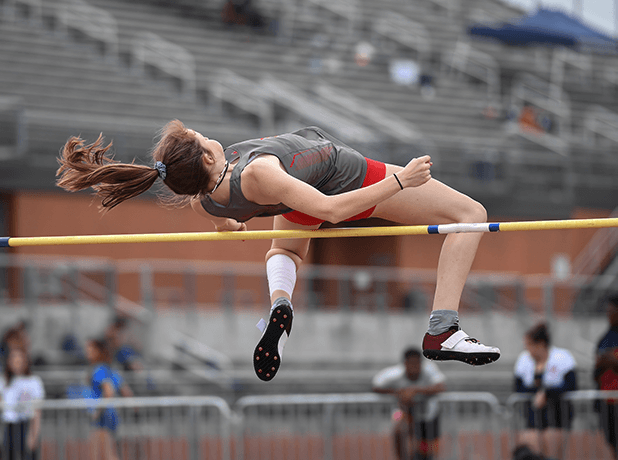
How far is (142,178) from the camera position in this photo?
4551 mm

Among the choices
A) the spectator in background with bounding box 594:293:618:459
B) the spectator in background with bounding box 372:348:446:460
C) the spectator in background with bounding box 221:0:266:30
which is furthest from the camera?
the spectator in background with bounding box 221:0:266:30

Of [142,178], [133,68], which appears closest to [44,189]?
[133,68]

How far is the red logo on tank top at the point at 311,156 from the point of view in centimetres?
448

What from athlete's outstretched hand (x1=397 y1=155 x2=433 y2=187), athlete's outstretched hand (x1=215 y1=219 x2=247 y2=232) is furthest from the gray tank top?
athlete's outstretched hand (x1=397 y1=155 x2=433 y2=187)

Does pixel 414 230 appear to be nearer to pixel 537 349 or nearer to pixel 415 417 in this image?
pixel 537 349

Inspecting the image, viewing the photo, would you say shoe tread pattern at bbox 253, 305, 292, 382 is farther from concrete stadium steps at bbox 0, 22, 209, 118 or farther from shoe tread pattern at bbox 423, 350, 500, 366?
concrete stadium steps at bbox 0, 22, 209, 118

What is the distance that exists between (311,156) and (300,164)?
97 mm

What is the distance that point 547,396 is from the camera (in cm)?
804

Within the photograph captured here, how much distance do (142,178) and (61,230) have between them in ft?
33.4

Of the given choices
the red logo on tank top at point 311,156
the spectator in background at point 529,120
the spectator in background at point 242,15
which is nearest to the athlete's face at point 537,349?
the red logo on tank top at point 311,156

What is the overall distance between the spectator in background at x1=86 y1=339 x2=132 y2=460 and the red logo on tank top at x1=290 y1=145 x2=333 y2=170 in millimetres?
4097

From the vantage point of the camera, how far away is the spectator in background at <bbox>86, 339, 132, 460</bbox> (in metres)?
7.86

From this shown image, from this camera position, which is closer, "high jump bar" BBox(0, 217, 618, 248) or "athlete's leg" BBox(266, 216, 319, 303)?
"high jump bar" BBox(0, 217, 618, 248)

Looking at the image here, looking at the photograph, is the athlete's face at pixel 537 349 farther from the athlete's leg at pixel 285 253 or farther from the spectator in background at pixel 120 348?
the spectator in background at pixel 120 348
